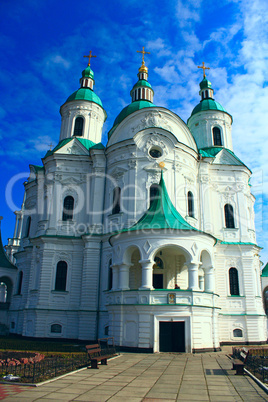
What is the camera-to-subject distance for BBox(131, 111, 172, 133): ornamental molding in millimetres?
28578

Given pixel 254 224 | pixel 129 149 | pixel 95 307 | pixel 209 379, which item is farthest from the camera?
pixel 254 224

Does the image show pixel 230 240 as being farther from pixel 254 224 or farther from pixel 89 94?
pixel 89 94

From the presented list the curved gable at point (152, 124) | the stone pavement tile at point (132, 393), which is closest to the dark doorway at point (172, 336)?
the stone pavement tile at point (132, 393)

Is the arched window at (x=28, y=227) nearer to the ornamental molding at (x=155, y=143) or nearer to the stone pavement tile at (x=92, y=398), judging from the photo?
the ornamental molding at (x=155, y=143)

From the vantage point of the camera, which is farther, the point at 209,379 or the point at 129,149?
the point at 129,149

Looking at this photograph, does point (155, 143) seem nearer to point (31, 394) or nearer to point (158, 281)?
point (158, 281)

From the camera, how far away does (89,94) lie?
118ft

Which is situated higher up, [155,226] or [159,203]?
[159,203]

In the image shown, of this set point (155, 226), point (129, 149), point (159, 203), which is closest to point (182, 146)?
point (129, 149)

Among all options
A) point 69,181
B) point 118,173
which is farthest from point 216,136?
point 69,181

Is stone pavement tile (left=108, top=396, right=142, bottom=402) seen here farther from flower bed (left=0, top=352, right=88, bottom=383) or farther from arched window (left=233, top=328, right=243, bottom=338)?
arched window (left=233, top=328, right=243, bottom=338)

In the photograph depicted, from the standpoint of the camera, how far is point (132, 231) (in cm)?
2120

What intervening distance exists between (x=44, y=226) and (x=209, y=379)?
2076cm

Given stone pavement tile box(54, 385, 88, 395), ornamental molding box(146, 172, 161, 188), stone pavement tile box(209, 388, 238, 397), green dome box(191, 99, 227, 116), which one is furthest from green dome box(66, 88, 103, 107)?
stone pavement tile box(209, 388, 238, 397)
